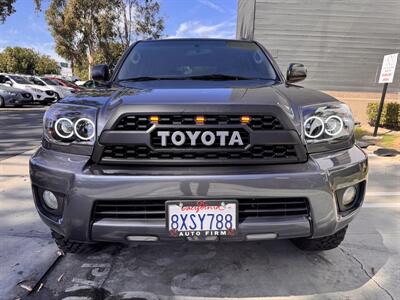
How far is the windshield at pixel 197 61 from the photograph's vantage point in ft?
11.3

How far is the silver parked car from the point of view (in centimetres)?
1709

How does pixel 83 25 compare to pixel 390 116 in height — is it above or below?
above

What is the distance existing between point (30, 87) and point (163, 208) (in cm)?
1922

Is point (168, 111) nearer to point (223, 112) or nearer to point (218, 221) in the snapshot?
point (223, 112)

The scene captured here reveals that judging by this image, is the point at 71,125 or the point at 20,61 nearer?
the point at 71,125

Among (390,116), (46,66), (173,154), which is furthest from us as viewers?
(46,66)

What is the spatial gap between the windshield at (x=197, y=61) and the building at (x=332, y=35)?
32.8 feet

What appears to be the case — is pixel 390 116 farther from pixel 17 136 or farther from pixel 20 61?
pixel 20 61

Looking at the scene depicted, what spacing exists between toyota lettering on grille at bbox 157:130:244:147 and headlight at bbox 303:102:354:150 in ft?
1.45

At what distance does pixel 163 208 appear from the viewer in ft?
7.05

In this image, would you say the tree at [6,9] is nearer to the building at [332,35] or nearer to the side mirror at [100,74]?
the building at [332,35]

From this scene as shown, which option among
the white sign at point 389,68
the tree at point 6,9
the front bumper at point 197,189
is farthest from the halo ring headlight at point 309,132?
the tree at point 6,9

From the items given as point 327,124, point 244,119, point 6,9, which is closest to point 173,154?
point 244,119

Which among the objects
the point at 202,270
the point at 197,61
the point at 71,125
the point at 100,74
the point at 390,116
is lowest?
the point at 390,116
